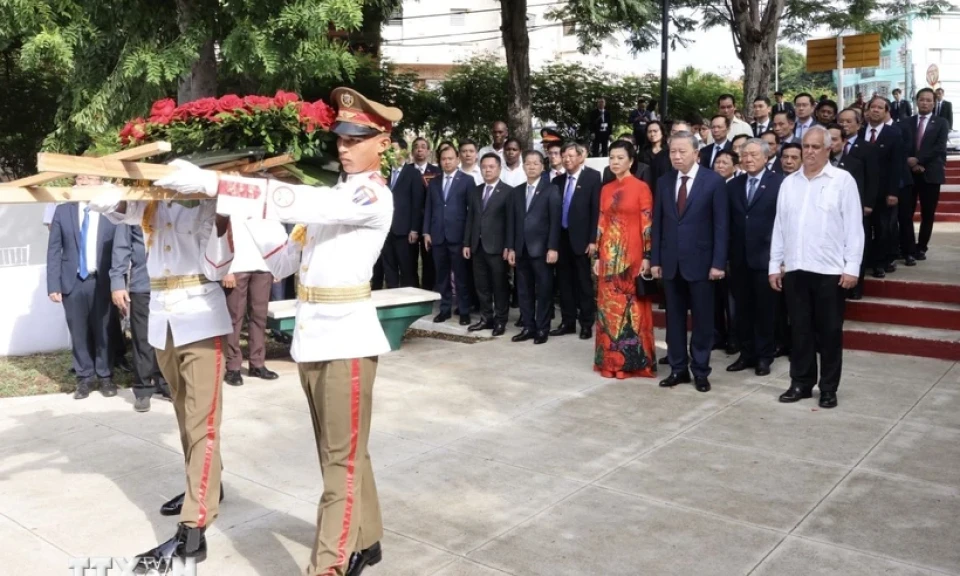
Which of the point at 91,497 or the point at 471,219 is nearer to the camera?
the point at 91,497

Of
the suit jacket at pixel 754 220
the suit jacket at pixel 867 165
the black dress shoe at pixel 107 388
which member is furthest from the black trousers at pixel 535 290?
the black dress shoe at pixel 107 388

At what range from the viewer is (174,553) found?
402 centimetres

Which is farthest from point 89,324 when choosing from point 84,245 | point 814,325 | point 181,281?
point 814,325

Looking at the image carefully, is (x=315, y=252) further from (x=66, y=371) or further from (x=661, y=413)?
(x=66, y=371)

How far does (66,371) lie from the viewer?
8039 millimetres

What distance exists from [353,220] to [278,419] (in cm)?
324

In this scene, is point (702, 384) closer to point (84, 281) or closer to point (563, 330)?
point (563, 330)

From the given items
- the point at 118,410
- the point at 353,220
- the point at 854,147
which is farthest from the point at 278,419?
the point at 854,147

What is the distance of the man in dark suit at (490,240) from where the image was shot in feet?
30.1

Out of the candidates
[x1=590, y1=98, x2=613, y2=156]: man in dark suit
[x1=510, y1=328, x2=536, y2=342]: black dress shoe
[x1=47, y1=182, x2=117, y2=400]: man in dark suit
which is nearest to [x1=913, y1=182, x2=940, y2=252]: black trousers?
[x1=510, y1=328, x2=536, y2=342]: black dress shoe

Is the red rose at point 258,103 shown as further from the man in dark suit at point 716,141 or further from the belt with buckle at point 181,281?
the man in dark suit at point 716,141

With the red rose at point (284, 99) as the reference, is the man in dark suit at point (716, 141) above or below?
below

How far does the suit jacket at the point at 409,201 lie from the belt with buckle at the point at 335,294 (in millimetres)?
6426

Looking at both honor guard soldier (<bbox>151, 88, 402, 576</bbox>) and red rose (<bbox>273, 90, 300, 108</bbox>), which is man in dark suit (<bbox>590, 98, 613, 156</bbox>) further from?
honor guard soldier (<bbox>151, 88, 402, 576</bbox>)
